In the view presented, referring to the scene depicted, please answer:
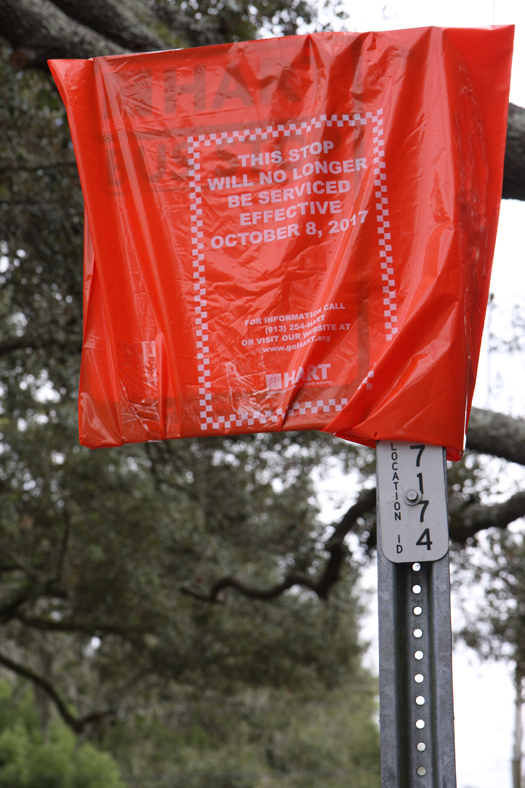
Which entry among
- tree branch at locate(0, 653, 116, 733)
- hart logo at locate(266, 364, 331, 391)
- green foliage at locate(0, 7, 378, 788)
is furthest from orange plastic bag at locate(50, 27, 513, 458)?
tree branch at locate(0, 653, 116, 733)

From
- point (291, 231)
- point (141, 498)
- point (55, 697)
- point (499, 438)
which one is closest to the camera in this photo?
point (291, 231)

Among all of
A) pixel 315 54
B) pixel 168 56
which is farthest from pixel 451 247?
pixel 168 56

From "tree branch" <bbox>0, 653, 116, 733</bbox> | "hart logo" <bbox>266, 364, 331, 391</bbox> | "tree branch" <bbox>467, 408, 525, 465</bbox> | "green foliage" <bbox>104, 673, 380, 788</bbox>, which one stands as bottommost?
"green foliage" <bbox>104, 673, 380, 788</bbox>

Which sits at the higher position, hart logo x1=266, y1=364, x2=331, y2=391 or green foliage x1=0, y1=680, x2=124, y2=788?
hart logo x1=266, y1=364, x2=331, y2=391

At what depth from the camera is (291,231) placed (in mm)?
2801

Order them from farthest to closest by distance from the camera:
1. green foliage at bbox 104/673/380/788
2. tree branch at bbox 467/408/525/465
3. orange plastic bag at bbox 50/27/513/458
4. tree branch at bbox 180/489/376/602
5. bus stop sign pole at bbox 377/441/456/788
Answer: green foliage at bbox 104/673/380/788, tree branch at bbox 180/489/376/602, tree branch at bbox 467/408/525/465, orange plastic bag at bbox 50/27/513/458, bus stop sign pole at bbox 377/441/456/788

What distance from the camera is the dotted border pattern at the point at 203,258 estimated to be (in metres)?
2.66

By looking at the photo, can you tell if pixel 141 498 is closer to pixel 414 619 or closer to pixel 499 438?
pixel 499 438

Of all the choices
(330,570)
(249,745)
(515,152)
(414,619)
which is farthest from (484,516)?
(249,745)

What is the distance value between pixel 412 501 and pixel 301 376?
54 centimetres

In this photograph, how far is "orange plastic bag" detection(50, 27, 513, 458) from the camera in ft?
8.58

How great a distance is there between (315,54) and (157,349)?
46.4 inches

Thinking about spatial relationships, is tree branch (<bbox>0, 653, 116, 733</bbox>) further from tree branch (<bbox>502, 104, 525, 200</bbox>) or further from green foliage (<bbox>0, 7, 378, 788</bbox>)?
tree branch (<bbox>502, 104, 525, 200</bbox>)

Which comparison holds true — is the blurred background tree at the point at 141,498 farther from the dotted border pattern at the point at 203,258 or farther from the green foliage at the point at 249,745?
the green foliage at the point at 249,745
